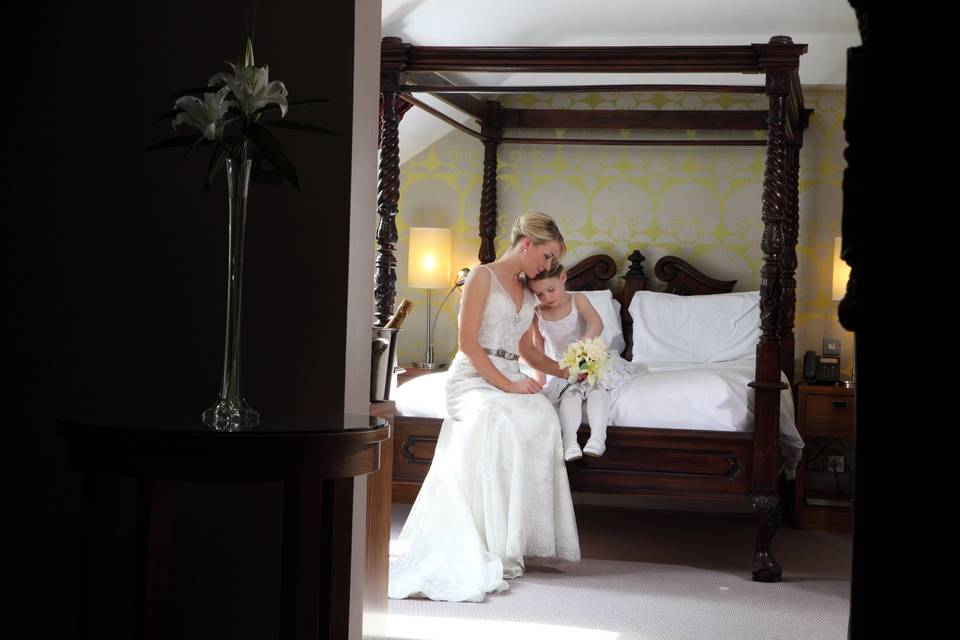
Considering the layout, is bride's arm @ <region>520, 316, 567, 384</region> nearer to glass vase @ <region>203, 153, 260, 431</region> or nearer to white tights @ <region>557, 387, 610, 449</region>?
white tights @ <region>557, 387, 610, 449</region>

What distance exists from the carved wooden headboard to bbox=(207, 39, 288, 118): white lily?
4667 mm

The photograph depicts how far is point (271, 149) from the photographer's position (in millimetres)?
2123

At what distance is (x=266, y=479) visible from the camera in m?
1.86

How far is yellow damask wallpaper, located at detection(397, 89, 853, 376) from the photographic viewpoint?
21.6 feet

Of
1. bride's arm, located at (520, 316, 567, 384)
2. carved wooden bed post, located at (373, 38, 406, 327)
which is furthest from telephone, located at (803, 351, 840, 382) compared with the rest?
carved wooden bed post, located at (373, 38, 406, 327)

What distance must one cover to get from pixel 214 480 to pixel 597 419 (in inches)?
107

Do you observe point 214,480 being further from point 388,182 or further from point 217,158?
point 388,182

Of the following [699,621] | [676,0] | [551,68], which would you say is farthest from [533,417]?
[676,0]

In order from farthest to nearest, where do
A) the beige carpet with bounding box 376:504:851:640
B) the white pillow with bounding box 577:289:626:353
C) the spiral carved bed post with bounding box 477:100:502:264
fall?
1. the spiral carved bed post with bounding box 477:100:502:264
2. the white pillow with bounding box 577:289:626:353
3. the beige carpet with bounding box 376:504:851:640

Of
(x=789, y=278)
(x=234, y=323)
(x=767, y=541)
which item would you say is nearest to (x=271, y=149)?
(x=234, y=323)

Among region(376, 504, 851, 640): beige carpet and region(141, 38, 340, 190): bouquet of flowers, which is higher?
region(141, 38, 340, 190): bouquet of flowers

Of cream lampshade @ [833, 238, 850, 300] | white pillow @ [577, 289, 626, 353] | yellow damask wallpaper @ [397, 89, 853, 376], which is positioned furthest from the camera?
yellow damask wallpaper @ [397, 89, 853, 376]

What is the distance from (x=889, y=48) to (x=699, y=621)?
3121mm

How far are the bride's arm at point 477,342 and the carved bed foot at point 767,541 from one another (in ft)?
3.55
